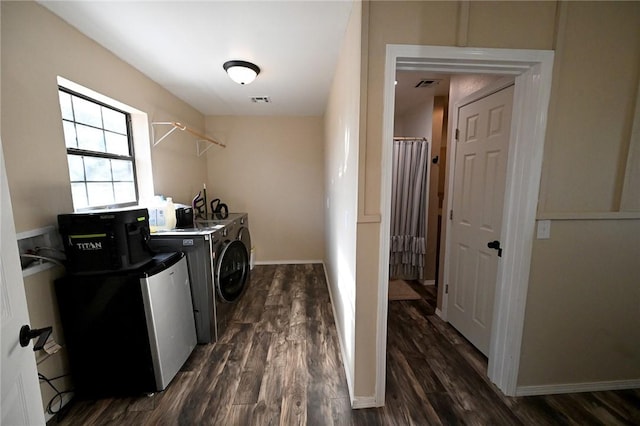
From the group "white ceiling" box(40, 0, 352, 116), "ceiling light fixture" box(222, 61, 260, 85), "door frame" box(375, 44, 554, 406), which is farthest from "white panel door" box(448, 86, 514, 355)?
"ceiling light fixture" box(222, 61, 260, 85)

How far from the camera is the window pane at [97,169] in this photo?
1.93m

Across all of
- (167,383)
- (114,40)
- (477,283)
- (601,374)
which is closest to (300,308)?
(167,383)

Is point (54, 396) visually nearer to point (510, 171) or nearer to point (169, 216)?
point (169, 216)

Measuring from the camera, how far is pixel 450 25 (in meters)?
1.26

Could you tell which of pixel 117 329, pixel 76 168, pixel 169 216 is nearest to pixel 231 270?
pixel 169 216

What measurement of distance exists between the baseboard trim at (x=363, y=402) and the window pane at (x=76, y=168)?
8.13 feet

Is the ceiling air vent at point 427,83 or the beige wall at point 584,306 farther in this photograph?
the ceiling air vent at point 427,83

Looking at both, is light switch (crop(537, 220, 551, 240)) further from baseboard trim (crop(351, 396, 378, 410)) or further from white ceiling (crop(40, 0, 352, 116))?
white ceiling (crop(40, 0, 352, 116))

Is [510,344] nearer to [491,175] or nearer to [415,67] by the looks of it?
[491,175]

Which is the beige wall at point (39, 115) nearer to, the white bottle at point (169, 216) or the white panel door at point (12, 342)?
the white bottle at point (169, 216)

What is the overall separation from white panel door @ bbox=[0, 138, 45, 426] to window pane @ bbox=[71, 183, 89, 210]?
128 cm

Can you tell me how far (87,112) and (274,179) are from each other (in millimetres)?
2286

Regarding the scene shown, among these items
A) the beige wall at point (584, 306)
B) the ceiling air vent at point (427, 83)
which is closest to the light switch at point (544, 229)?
the beige wall at point (584, 306)

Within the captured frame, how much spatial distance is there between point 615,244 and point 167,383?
301 centimetres
